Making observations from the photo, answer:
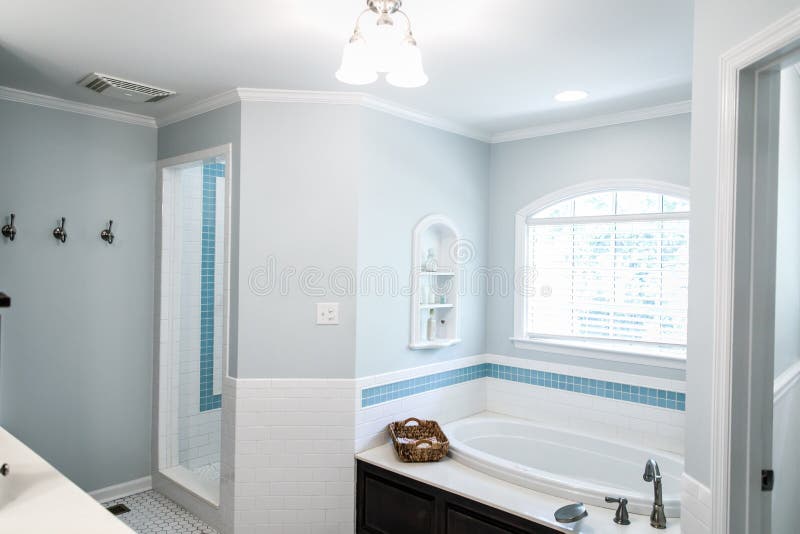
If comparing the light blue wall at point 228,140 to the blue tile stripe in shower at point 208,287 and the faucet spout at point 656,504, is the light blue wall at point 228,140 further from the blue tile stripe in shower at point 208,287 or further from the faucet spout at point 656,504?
the faucet spout at point 656,504

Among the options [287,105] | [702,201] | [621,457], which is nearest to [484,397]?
[621,457]

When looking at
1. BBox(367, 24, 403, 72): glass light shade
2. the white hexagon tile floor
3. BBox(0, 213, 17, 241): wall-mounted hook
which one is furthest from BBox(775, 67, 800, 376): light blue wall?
BBox(0, 213, 17, 241): wall-mounted hook

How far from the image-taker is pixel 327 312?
3.07 m

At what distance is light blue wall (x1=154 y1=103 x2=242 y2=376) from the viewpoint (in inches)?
121

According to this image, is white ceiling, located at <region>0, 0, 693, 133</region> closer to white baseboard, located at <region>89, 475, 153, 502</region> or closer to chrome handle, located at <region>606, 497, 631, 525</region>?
chrome handle, located at <region>606, 497, 631, 525</region>

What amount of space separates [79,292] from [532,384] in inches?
118

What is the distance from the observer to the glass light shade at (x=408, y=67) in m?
1.60

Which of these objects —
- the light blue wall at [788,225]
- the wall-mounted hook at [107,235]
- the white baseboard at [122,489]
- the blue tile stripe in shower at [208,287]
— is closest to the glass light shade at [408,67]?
the light blue wall at [788,225]

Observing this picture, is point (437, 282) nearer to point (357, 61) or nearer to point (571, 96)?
point (571, 96)

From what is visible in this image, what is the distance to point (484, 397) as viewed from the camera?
157 inches

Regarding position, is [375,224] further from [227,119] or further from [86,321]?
[86,321]

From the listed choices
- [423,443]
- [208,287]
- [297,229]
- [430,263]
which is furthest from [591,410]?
[208,287]

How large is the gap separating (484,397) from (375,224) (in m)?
1.64

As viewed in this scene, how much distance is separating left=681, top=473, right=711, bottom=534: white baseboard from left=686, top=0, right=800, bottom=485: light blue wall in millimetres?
26
